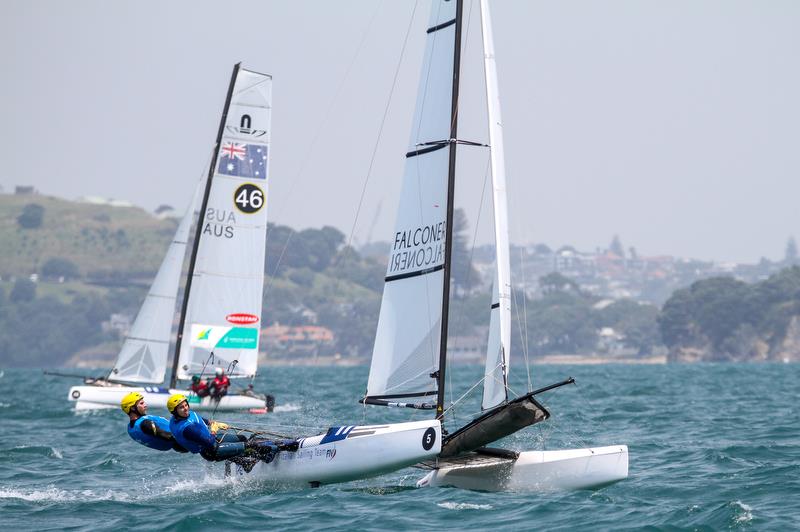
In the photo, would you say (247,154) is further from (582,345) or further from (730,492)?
(582,345)

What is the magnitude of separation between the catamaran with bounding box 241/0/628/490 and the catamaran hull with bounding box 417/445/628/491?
13mm

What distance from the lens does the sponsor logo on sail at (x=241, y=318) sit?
2970 cm

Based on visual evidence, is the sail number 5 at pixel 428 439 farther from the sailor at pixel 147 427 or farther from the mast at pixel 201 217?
the mast at pixel 201 217

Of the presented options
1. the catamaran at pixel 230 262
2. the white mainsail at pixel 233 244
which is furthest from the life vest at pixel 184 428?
the white mainsail at pixel 233 244

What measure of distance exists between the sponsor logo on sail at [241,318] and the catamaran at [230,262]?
0.08 feet

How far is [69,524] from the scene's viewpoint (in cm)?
1338

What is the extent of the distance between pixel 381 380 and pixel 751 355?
13212 centimetres

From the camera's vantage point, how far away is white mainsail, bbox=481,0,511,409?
15523mm

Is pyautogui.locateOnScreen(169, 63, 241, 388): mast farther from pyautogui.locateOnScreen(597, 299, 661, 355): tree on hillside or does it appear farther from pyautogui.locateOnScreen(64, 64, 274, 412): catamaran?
pyautogui.locateOnScreen(597, 299, 661, 355): tree on hillside

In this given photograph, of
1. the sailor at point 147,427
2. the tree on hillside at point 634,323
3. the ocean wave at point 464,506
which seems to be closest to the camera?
the ocean wave at point 464,506

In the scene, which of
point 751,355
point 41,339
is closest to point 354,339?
point 41,339

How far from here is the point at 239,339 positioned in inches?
1175

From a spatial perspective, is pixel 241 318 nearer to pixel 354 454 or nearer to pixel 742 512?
pixel 354 454

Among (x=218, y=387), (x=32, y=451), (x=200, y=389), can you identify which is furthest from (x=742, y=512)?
(x=200, y=389)
